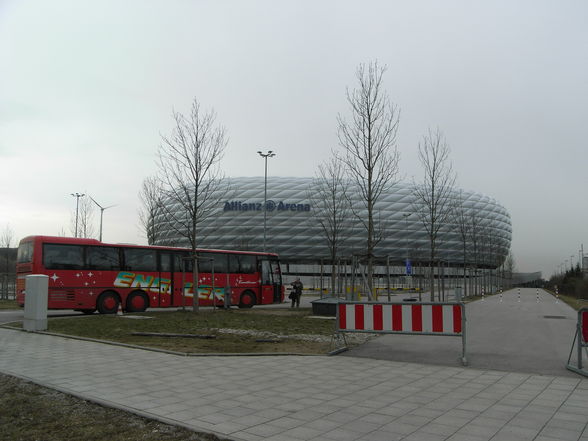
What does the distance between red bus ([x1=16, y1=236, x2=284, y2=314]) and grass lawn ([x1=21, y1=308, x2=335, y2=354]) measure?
9.42 ft

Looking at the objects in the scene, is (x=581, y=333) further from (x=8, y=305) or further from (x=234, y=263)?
(x=8, y=305)

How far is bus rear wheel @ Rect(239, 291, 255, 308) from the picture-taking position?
2575 cm

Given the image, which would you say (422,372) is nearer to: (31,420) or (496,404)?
(496,404)

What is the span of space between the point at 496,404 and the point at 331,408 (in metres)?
1.96

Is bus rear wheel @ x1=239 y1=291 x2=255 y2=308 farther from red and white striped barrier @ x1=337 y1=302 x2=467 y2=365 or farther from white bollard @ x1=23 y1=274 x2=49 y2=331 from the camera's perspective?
red and white striped barrier @ x1=337 y1=302 x2=467 y2=365

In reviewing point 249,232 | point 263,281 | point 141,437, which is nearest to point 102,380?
point 141,437

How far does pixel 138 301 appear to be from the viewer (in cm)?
2156

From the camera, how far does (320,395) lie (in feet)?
21.4

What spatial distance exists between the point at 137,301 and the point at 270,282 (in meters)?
7.73

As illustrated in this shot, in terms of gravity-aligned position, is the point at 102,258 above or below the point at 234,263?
above

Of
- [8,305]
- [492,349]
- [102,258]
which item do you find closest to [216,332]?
[492,349]

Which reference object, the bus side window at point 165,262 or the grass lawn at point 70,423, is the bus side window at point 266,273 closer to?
the bus side window at point 165,262

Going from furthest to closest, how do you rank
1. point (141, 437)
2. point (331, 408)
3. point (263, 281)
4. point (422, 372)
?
point (263, 281), point (422, 372), point (331, 408), point (141, 437)

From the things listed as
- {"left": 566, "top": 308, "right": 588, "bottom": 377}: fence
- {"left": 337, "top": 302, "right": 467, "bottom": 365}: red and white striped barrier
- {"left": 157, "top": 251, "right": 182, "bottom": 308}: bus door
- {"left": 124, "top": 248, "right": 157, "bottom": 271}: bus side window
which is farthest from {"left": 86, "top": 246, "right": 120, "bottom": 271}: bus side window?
{"left": 566, "top": 308, "right": 588, "bottom": 377}: fence
